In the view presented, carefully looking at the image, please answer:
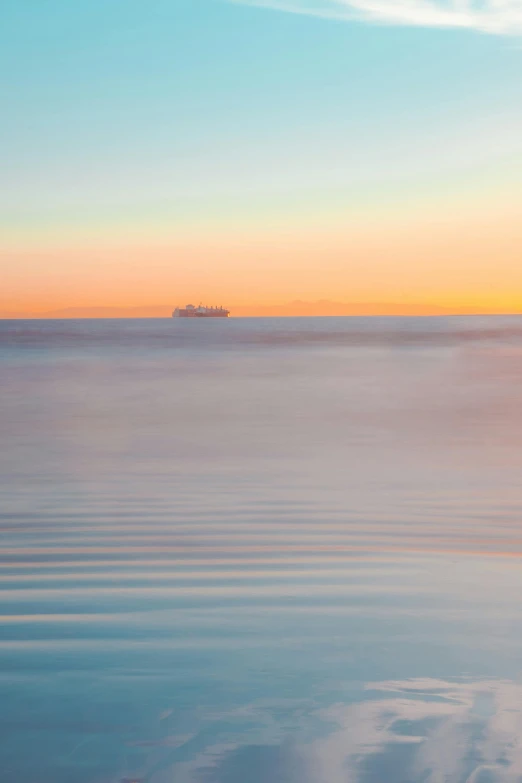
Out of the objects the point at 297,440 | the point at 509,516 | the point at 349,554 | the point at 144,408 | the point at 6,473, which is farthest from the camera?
the point at 144,408

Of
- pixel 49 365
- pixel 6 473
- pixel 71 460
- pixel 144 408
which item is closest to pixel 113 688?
pixel 6 473

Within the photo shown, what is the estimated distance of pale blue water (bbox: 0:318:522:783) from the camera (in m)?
3.20

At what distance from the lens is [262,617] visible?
14.9 ft

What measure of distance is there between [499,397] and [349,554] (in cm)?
1487

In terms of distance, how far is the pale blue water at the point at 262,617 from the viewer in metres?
3.20

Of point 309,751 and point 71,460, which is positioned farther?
point 71,460

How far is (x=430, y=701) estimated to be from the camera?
11.7ft

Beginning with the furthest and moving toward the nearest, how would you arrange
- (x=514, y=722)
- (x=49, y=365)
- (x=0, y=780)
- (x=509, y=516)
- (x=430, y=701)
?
(x=49, y=365) → (x=509, y=516) → (x=430, y=701) → (x=514, y=722) → (x=0, y=780)

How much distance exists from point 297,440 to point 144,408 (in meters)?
5.98

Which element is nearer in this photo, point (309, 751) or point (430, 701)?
point (309, 751)

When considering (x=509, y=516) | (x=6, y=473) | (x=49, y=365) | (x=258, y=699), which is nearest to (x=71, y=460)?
(x=6, y=473)

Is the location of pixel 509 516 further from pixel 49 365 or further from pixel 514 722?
pixel 49 365

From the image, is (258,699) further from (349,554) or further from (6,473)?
(6,473)

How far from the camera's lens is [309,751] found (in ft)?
10.4
